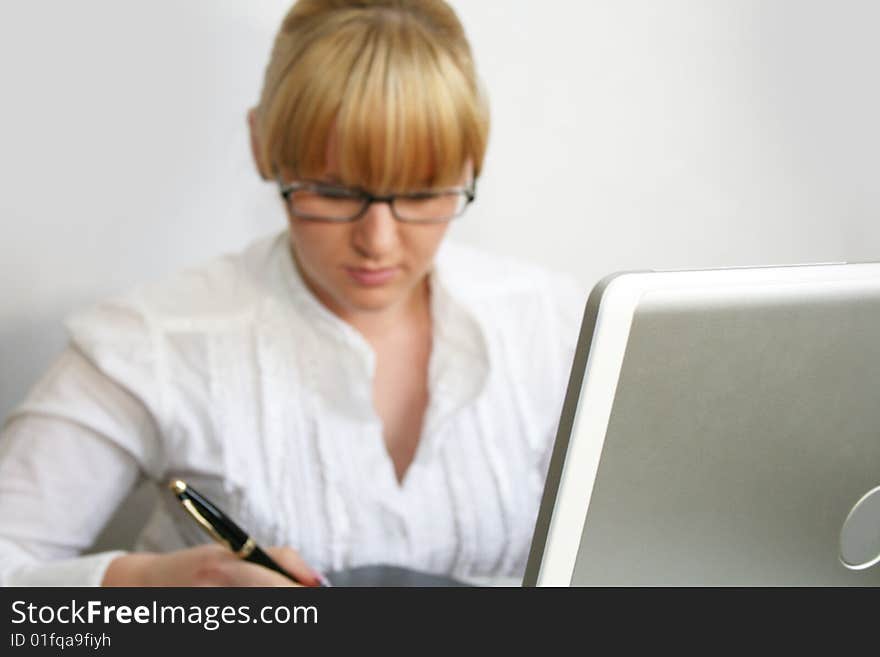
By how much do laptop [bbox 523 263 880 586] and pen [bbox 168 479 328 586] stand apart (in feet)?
1.35

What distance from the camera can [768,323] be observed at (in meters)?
0.48

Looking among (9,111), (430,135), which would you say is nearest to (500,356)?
(430,135)

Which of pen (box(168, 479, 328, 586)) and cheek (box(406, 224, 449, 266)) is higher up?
cheek (box(406, 224, 449, 266))

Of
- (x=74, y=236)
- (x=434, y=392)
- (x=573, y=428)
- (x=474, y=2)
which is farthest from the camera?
(x=474, y=2)

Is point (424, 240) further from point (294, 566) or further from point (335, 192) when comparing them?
point (294, 566)

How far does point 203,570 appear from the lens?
0.91m

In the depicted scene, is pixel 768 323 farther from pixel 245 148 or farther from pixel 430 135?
pixel 245 148

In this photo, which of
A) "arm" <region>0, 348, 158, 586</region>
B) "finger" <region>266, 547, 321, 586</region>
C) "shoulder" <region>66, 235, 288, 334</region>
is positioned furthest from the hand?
"shoulder" <region>66, 235, 288, 334</region>

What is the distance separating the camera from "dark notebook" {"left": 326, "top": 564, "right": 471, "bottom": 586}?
0.96 metres

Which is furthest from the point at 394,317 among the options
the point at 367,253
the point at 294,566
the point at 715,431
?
the point at 715,431

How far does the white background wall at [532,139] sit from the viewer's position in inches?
54.1

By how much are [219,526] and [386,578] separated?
20cm

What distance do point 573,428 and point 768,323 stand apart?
0.32 ft

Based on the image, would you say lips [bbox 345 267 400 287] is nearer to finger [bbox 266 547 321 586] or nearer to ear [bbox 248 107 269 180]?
ear [bbox 248 107 269 180]
